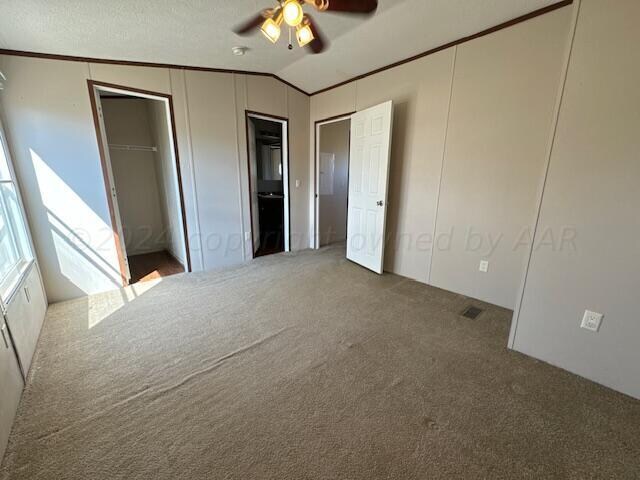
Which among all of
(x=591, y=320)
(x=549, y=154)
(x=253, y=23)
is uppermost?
(x=253, y=23)

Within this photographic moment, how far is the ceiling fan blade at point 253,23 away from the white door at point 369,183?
1.72 m

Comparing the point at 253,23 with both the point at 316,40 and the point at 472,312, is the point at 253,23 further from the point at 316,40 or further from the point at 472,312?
the point at 472,312

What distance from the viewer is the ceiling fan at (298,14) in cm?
152

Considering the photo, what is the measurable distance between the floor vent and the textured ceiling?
2.56 meters

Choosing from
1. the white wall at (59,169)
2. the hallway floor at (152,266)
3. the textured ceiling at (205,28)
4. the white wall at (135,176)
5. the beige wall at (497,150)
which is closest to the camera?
the textured ceiling at (205,28)

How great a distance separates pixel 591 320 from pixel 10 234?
4333 mm

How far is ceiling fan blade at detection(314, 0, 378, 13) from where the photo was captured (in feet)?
5.06

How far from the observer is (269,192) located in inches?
212

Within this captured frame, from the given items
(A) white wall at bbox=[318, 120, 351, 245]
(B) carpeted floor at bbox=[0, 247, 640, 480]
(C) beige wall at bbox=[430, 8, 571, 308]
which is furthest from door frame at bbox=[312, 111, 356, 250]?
(B) carpeted floor at bbox=[0, 247, 640, 480]

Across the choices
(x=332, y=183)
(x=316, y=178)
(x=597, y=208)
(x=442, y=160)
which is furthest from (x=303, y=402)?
(x=332, y=183)

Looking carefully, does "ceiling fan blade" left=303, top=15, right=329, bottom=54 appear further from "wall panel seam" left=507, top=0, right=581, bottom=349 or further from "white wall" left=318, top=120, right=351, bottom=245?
"white wall" left=318, top=120, right=351, bottom=245

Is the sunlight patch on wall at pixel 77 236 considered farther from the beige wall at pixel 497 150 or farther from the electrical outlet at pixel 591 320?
the electrical outlet at pixel 591 320

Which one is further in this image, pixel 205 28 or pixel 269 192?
pixel 269 192

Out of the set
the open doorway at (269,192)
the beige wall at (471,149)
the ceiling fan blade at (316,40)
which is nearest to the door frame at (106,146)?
the open doorway at (269,192)
